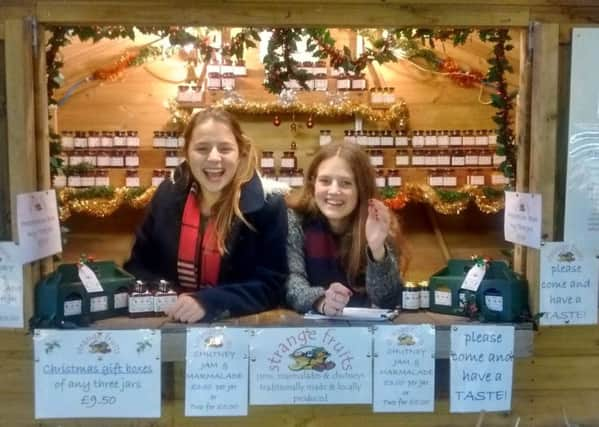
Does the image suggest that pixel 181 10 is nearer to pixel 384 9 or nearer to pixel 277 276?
pixel 384 9

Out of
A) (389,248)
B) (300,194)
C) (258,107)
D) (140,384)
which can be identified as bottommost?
(140,384)

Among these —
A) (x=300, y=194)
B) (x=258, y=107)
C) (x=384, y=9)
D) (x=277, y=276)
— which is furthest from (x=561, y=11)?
(x=258, y=107)

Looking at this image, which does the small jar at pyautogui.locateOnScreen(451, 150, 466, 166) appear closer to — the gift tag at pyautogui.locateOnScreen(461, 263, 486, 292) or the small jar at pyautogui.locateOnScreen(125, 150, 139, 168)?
the small jar at pyautogui.locateOnScreen(125, 150, 139, 168)

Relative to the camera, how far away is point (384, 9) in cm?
167

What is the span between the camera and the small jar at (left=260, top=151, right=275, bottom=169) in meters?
3.90

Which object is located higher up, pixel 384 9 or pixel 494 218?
pixel 384 9

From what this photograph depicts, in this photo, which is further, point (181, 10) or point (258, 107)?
point (258, 107)

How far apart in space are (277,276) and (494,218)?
2.56 metres

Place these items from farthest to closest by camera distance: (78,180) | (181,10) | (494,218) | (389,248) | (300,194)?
(494,218), (78,180), (300,194), (389,248), (181,10)

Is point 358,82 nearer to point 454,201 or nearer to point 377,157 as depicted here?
point 377,157

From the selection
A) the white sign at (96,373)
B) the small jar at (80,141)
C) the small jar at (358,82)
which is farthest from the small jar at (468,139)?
the white sign at (96,373)

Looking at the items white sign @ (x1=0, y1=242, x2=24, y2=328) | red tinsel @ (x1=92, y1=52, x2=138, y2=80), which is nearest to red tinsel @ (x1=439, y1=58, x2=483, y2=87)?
red tinsel @ (x1=92, y1=52, x2=138, y2=80)

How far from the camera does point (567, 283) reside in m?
1.72

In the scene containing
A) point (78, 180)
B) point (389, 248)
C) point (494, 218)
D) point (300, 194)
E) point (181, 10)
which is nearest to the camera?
point (181, 10)
